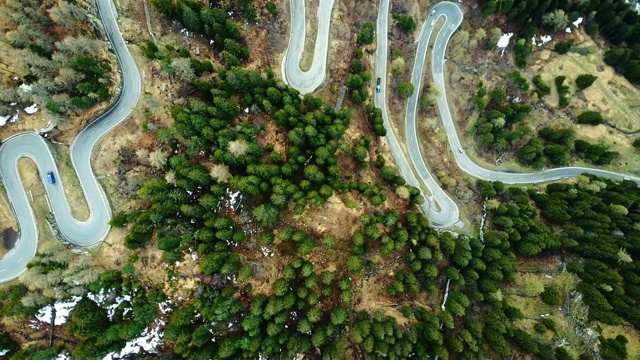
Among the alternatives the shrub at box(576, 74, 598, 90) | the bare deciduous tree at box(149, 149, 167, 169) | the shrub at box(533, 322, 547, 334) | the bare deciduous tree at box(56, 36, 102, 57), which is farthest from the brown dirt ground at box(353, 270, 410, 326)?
the shrub at box(576, 74, 598, 90)

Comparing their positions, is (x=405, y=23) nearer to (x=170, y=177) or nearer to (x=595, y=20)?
(x=170, y=177)

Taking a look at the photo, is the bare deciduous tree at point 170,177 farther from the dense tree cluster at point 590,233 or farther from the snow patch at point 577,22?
the snow patch at point 577,22

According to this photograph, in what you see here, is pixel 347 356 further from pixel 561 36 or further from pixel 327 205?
pixel 561 36

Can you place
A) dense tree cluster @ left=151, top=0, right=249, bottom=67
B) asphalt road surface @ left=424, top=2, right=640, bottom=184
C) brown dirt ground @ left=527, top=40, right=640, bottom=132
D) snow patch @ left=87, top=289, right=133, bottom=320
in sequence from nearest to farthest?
snow patch @ left=87, top=289, right=133, bottom=320
dense tree cluster @ left=151, top=0, right=249, bottom=67
asphalt road surface @ left=424, top=2, right=640, bottom=184
brown dirt ground @ left=527, top=40, right=640, bottom=132

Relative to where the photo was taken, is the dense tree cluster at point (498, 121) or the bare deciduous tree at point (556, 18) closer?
the dense tree cluster at point (498, 121)

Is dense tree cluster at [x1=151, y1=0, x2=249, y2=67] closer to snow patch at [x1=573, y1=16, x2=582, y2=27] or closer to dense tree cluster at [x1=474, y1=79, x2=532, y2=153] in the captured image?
dense tree cluster at [x1=474, y1=79, x2=532, y2=153]

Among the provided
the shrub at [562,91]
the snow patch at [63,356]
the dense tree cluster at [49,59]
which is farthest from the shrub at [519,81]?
the snow patch at [63,356]

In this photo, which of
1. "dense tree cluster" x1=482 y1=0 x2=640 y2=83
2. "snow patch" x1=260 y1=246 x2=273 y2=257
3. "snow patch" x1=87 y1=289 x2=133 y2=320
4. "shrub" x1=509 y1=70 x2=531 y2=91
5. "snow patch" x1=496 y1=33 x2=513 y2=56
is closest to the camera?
"snow patch" x1=87 y1=289 x2=133 y2=320
